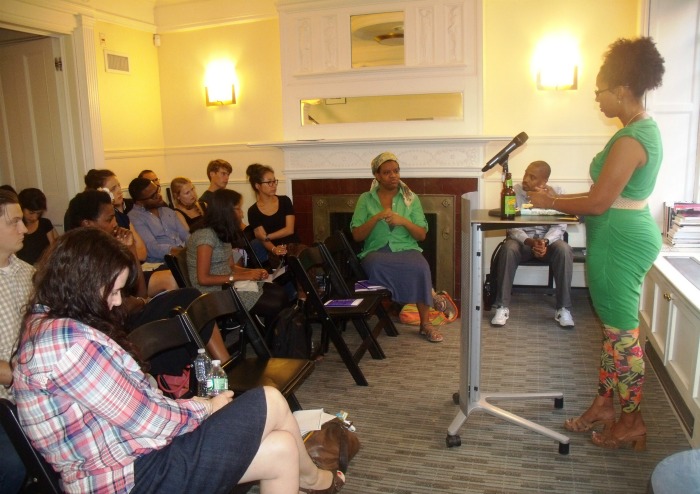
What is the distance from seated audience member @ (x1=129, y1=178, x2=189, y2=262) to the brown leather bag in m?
2.20

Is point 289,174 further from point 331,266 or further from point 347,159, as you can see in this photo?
point 331,266

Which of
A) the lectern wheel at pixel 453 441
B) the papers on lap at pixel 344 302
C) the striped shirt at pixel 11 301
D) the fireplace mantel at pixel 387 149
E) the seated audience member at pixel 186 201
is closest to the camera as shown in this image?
the striped shirt at pixel 11 301

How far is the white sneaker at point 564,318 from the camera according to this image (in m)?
4.18

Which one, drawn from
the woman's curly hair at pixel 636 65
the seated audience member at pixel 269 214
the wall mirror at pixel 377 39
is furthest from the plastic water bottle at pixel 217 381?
the wall mirror at pixel 377 39

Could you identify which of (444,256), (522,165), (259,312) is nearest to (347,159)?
Result: (444,256)

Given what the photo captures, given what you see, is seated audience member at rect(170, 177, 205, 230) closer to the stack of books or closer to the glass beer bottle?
the glass beer bottle

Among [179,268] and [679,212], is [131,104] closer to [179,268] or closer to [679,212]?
[179,268]

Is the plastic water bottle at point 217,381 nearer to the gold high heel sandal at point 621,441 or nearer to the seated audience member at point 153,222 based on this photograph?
the gold high heel sandal at point 621,441

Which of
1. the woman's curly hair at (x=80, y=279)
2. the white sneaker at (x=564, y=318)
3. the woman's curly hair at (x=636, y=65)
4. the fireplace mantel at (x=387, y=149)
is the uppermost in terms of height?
the woman's curly hair at (x=636, y=65)

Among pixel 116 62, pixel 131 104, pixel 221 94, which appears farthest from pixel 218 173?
pixel 116 62

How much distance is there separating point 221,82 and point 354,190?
67.0 inches

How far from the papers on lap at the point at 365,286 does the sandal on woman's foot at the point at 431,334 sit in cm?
44

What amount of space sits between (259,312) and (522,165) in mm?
2648

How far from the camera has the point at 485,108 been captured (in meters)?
4.84
